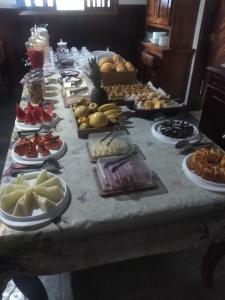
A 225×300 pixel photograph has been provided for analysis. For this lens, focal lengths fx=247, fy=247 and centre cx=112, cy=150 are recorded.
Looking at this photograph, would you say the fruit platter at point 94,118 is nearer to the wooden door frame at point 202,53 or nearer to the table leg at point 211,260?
the table leg at point 211,260

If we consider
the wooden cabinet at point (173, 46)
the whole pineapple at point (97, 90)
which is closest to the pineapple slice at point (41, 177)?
the whole pineapple at point (97, 90)

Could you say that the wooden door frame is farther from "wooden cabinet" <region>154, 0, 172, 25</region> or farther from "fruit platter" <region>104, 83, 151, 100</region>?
"fruit platter" <region>104, 83, 151, 100</region>

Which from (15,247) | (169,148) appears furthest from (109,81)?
(15,247)

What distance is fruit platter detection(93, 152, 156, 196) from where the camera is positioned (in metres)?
0.78

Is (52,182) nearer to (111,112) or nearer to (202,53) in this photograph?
(111,112)

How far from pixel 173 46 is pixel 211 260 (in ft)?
8.27

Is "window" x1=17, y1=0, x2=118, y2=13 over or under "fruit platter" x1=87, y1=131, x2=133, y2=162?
over

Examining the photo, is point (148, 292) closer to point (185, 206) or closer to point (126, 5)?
point (185, 206)

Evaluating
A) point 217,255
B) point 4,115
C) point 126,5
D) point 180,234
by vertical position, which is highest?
point 126,5

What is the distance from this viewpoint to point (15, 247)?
0.66 meters

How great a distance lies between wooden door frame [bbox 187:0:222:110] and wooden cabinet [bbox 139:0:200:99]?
0.34ft

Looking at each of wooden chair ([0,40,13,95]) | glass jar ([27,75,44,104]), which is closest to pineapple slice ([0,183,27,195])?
glass jar ([27,75,44,104])

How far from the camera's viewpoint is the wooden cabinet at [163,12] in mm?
2852

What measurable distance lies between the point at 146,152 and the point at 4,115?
101 inches
